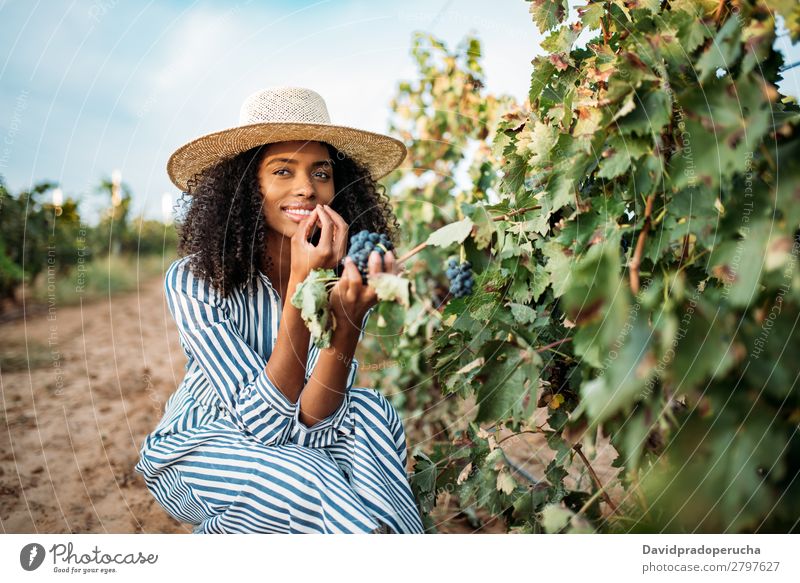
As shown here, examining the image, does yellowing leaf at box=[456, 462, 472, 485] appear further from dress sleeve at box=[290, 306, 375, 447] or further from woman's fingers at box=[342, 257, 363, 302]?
woman's fingers at box=[342, 257, 363, 302]

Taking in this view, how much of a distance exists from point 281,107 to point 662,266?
110 cm

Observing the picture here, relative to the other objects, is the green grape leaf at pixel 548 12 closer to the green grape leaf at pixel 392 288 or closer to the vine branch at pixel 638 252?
the vine branch at pixel 638 252

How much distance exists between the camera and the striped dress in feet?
5.10

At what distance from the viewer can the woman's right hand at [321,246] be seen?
1.47 meters

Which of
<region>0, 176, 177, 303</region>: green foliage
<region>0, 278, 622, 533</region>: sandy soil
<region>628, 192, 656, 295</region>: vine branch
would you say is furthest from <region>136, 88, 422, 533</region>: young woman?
<region>0, 176, 177, 303</region>: green foliage

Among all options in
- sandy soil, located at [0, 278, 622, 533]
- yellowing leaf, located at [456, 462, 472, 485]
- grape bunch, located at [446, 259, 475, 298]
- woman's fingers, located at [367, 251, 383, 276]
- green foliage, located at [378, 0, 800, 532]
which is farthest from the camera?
sandy soil, located at [0, 278, 622, 533]

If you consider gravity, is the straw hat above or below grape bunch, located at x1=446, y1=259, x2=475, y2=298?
above

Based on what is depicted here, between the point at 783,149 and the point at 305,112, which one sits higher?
the point at 305,112

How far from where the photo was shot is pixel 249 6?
188cm

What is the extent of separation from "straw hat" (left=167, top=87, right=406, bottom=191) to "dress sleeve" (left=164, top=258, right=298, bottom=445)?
1.15 feet

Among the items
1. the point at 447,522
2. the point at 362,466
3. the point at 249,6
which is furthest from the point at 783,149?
the point at 447,522
